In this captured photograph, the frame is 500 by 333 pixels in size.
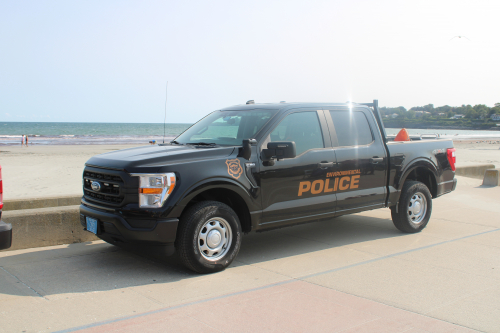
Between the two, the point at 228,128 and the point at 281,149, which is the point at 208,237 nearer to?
the point at 281,149

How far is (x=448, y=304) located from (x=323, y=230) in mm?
3299

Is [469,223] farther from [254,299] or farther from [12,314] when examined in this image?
[12,314]

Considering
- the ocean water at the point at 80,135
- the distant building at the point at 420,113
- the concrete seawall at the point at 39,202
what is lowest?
the ocean water at the point at 80,135

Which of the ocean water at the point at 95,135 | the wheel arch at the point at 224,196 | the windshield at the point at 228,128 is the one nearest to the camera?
the wheel arch at the point at 224,196

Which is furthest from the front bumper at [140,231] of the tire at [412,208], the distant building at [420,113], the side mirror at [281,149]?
the distant building at [420,113]

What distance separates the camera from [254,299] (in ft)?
14.1

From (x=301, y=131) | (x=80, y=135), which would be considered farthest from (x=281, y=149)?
(x=80, y=135)

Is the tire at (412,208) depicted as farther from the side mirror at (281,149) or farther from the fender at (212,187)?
the fender at (212,187)

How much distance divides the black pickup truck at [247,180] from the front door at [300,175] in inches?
0.5

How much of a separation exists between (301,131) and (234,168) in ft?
3.99

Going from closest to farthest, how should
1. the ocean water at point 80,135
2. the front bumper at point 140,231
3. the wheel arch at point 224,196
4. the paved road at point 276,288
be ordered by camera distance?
the paved road at point 276,288 → the front bumper at point 140,231 → the wheel arch at point 224,196 → the ocean water at point 80,135

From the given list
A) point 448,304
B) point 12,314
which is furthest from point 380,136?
point 12,314

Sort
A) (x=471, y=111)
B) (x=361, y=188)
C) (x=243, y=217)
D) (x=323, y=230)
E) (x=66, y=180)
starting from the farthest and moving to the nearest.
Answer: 1. (x=471, y=111)
2. (x=66, y=180)
3. (x=323, y=230)
4. (x=361, y=188)
5. (x=243, y=217)

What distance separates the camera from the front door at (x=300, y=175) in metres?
5.54
